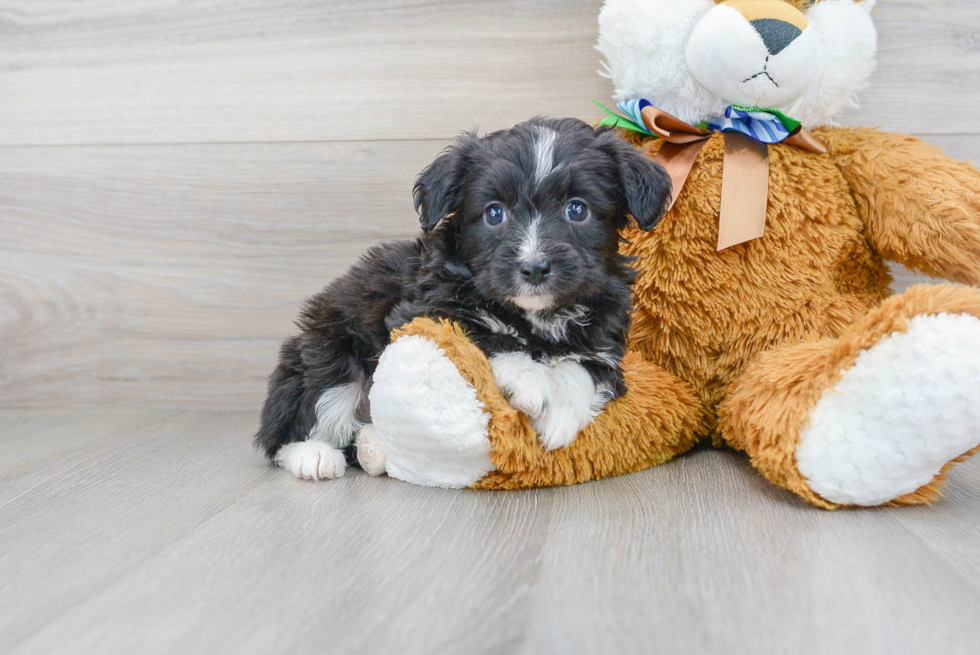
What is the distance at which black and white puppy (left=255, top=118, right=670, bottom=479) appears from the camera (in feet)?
4.93

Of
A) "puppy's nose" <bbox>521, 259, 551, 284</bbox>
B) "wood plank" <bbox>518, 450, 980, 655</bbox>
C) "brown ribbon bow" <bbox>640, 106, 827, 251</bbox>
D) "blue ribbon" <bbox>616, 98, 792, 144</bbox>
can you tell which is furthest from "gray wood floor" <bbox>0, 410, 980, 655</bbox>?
"blue ribbon" <bbox>616, 98, 792, 144</bbox>

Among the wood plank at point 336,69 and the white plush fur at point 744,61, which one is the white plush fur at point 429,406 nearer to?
the white plush fur at point 744,61

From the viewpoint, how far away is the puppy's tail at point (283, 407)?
1.86 m

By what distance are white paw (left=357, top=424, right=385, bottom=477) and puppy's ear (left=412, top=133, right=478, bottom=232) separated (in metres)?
0.53

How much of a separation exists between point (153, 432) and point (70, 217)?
2.77 ft

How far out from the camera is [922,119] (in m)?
2.27

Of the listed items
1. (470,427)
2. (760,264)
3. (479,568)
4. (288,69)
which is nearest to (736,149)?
(760,264)

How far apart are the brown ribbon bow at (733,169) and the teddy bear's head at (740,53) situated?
0.27ft

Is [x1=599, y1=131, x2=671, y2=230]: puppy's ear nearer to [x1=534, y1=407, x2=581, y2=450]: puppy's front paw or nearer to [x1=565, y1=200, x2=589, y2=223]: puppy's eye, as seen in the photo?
[x1=565, y1=200, x2=589, y2=223]: puppy's eye

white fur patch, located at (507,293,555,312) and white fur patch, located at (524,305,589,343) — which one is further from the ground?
white fur patch, located at (507,293,555,312)

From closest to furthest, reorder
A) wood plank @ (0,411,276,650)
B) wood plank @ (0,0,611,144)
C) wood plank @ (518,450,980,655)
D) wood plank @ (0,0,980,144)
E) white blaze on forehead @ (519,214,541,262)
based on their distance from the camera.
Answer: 1. wood plank @ (518,450,980,655)
2. wood plank @ (0,411,276,650)
3. white blaze on forehead @ (519,214,541,262)
4. wood plank @ (0,0,980,144)
5. wood plank @ (0,0,611,144)

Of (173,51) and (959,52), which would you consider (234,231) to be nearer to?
(173,51)

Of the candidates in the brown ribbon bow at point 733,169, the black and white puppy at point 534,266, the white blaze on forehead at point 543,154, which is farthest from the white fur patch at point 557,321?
the brown ribbon bow at point 733,169

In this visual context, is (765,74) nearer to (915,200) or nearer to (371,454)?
(915,200)
